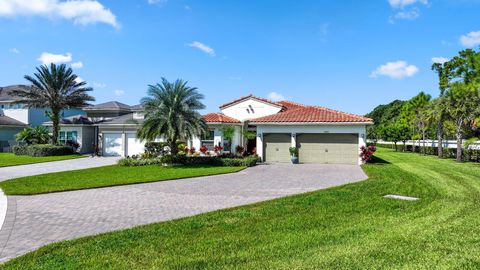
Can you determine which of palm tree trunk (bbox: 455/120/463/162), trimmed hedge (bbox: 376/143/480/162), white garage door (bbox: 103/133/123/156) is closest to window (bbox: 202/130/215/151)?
white garage door (bbox: 103/133/123/156)

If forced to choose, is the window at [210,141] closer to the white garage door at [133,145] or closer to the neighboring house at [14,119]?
the white garage door at [133,145]

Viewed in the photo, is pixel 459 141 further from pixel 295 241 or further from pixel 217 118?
pixel 295 241

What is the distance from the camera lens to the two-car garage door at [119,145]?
3366cm

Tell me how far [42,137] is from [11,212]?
30989 mm

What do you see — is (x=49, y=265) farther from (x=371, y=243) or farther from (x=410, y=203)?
(x=410, y=203)

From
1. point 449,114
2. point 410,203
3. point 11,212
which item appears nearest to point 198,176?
point 11,212

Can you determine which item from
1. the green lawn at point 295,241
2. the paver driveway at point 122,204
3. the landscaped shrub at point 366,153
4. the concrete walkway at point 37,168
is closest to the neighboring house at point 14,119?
the concrete walkway at point 37,168

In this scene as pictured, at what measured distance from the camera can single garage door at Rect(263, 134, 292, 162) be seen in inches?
1080

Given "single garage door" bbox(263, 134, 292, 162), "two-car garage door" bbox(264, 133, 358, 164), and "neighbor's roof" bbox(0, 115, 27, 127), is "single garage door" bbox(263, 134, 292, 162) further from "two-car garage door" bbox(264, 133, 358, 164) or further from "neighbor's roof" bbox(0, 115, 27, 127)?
"neighbor's roof" bbox(0, 115, 27, 127)

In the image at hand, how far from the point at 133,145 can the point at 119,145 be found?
5.28ft

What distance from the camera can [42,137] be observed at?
36938mm

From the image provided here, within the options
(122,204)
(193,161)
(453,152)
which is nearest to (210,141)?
(193,161)

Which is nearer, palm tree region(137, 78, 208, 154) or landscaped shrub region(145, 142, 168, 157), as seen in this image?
palm tree region(137, 78, 208, 154)

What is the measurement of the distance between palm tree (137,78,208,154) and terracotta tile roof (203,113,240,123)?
171 inches
